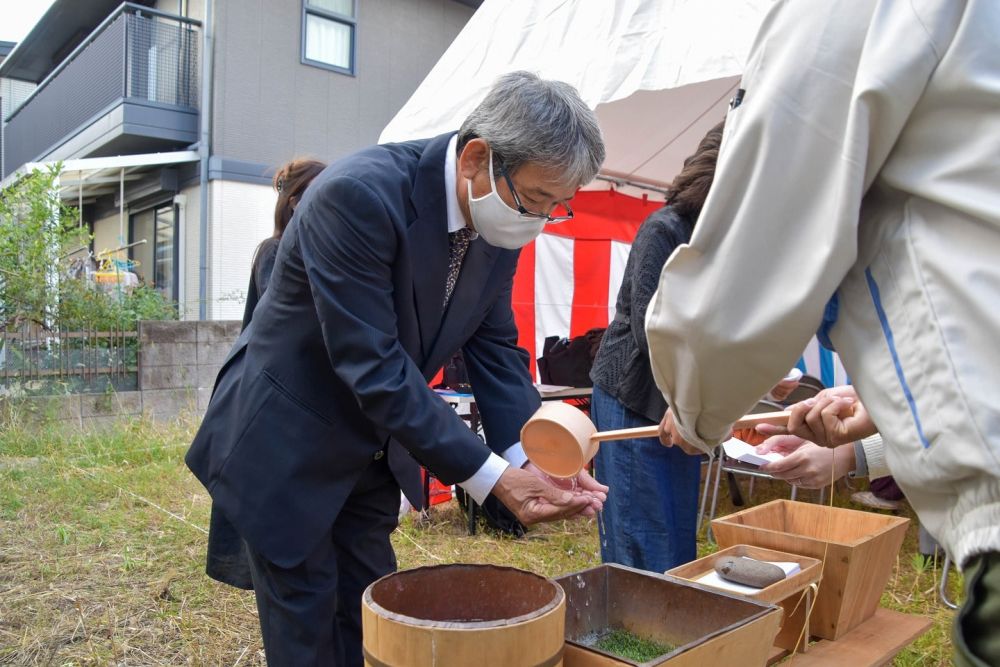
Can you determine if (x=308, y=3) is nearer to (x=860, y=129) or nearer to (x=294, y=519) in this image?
(x=294, y=519)

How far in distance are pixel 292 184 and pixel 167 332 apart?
4.51 m

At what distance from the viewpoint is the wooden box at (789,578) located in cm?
183

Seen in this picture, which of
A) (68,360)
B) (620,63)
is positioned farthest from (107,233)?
(620,63)

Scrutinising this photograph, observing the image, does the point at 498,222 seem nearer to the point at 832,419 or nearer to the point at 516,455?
the point at 516,455

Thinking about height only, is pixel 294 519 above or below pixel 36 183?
below

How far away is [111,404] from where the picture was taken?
6.32 metres

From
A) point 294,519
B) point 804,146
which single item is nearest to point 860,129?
point 804,146

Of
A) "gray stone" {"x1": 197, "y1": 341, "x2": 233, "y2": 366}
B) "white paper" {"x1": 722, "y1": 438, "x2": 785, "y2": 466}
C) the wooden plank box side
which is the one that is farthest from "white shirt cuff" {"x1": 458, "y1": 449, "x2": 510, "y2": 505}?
"gray stone" {"x1": 197, "y1": 341, "x2": 233, "y2": 366}

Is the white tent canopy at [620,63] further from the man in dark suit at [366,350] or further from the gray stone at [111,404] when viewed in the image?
the gray stone at [111,404]

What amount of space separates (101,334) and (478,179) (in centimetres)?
559

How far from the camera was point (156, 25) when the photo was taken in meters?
9.67

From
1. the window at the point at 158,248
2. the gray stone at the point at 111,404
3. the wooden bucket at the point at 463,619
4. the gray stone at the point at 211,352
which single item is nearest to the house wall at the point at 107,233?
the window at the point at 158,248

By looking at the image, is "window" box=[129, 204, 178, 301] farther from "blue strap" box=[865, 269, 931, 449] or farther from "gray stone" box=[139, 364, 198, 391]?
"blue strap" box=[865, 269, 931, 449]

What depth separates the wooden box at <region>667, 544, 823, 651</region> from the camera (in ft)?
6.00
